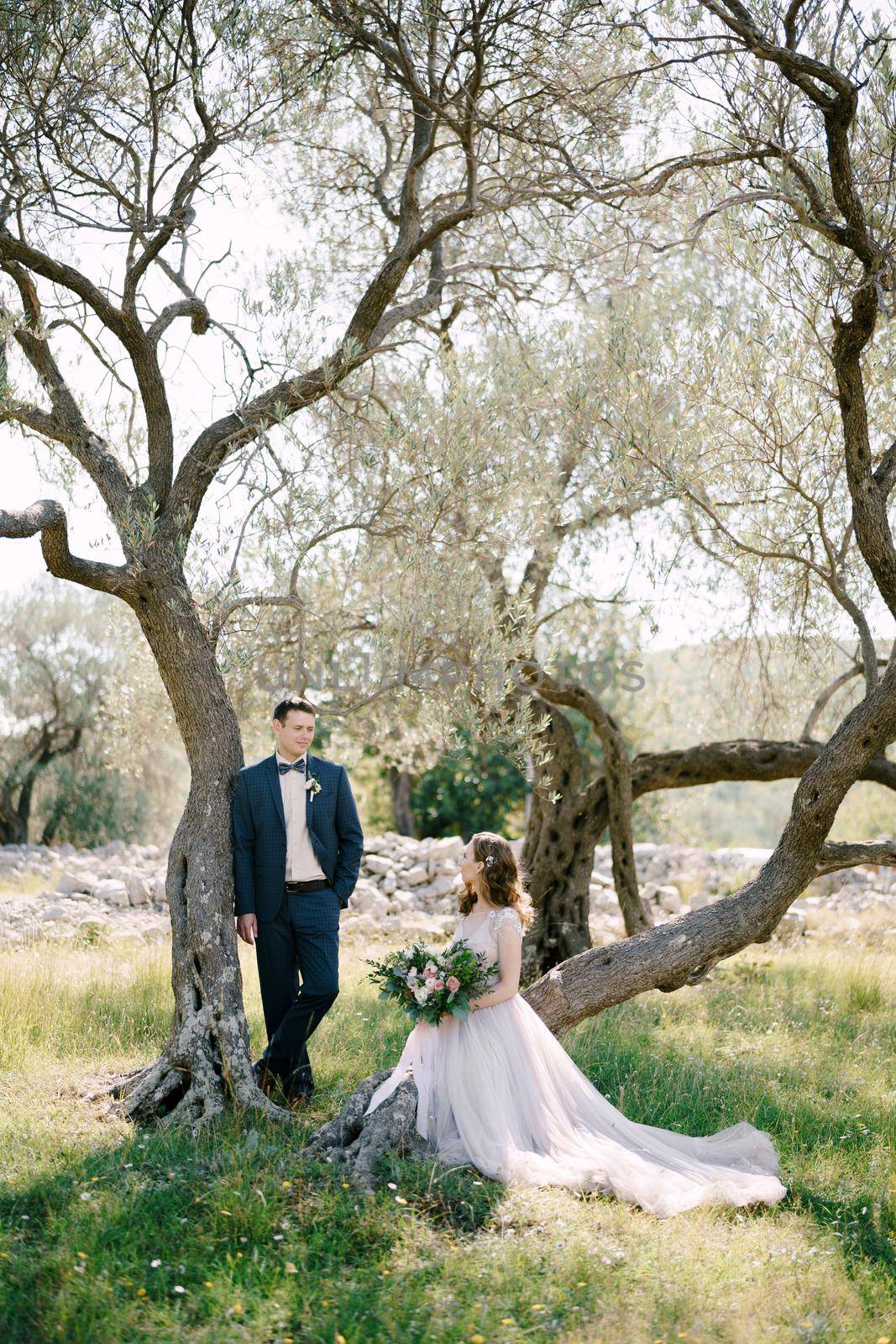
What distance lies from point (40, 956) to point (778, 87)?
822 cm

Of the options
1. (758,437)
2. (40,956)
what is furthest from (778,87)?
(40,956)

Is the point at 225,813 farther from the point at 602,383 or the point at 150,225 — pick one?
the point at 602,383

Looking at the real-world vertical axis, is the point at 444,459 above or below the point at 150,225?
below

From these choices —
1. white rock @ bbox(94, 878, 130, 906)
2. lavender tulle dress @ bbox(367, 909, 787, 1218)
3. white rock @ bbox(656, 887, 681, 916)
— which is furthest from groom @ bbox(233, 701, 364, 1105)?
white rock @ bbox(656, 887, 681, 916)

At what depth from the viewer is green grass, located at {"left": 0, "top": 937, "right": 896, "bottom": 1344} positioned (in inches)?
149

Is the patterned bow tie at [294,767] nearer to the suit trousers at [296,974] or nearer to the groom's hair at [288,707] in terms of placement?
the groom's hair at [288,707]

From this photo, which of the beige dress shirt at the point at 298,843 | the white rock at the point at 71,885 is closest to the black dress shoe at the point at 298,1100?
the beige dress shirt at the point at 298,843

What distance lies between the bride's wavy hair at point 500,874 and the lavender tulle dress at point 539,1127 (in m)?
0.08

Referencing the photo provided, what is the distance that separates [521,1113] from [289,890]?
173cm

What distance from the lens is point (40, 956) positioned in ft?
30.6

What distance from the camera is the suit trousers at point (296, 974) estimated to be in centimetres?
607

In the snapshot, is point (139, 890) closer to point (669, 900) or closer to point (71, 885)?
point (71, 885)

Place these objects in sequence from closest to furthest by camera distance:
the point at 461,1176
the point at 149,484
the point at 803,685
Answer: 1. the point at 461,1176
2. the point at 149,484
3. the point at 803,685

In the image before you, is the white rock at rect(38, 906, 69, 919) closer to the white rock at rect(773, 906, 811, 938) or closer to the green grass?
the green grass
